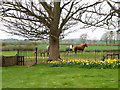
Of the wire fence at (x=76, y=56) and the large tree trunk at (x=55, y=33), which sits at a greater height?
the large tree trunk at (x=55, y=33)

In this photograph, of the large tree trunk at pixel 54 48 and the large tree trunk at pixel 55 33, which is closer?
the large tree trunk at pixel 55 33

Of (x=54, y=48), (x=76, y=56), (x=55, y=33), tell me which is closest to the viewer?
(x=55, y=33)

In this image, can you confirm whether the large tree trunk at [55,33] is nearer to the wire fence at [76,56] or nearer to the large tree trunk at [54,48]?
the large tree trunk at [54,48]

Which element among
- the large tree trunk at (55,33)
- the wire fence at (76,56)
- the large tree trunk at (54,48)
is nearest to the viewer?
the large tree trunk at (55,33)

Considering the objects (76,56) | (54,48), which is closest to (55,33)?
(54,48)

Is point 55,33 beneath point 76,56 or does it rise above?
above

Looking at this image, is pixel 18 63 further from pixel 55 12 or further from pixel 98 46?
pixel 98 46

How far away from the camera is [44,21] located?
13367 mm

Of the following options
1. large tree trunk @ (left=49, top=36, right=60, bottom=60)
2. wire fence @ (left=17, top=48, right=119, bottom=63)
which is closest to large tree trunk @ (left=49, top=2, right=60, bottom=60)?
large tree trunk @ (left=49, top=36, right=60, bottom=60)

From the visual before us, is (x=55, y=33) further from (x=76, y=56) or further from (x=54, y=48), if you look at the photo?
(x=76, y=56)

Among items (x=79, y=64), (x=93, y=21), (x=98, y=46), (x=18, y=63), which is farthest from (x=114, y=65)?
(x=98, y=46)

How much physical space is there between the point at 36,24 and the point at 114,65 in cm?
483

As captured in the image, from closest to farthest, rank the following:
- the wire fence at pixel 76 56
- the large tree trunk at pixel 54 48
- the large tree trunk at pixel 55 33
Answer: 1. the large tree trunk at pixel 55 33
2. the large tree trunk at pixel 54 48
3. the wire fence at pixel 76 56

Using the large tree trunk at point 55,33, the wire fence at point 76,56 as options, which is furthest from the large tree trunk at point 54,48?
the wire fence at point 76,56
